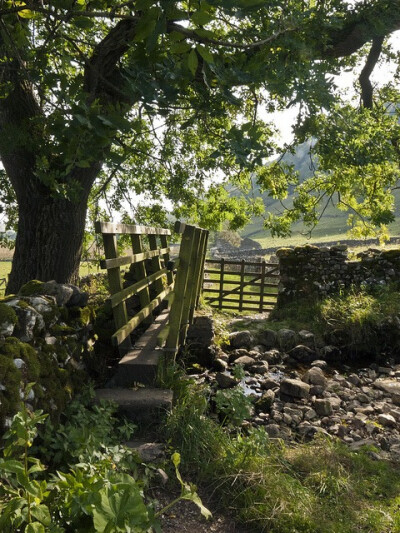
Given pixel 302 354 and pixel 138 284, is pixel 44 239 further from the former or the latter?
pixel 302 354

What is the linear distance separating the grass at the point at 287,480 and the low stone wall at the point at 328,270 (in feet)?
26.9

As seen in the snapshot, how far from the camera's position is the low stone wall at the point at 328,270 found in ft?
40.2

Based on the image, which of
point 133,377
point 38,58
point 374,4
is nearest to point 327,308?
point 374,4

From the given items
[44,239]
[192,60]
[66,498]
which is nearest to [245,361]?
[44,239]

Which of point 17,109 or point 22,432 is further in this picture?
point 17,109

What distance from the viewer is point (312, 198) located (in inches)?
496

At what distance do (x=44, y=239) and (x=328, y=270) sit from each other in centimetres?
829

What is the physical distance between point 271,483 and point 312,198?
10111 mm

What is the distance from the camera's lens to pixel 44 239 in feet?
21.8

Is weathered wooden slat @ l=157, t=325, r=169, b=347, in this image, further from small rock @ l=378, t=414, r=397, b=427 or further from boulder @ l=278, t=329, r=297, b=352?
boulder @ l=278, t=329, r=297, b=352

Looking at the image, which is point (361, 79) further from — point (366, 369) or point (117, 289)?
point (117, 289)

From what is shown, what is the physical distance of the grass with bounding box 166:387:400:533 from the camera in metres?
3.22

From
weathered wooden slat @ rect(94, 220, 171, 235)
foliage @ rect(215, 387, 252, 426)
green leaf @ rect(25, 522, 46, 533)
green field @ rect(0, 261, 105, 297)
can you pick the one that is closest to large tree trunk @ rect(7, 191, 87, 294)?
weathered wooden slat @ rect(94, 220, 171, 235)

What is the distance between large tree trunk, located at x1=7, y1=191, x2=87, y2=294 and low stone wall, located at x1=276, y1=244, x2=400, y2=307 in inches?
291
